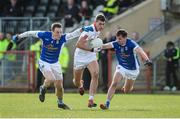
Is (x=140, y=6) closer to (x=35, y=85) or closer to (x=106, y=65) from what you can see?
(x=106, y=65)

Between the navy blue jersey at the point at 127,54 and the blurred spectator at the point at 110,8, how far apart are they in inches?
432

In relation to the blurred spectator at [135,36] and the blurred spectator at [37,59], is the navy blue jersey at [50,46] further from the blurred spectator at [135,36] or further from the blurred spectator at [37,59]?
the blurred spectator at [135,36]

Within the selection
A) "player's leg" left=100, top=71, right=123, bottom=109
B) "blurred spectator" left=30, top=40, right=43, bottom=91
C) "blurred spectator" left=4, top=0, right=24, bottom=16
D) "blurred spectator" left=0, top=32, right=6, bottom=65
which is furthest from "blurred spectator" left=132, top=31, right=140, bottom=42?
"player's leg" left=100, top=71, right=123, bottom=109

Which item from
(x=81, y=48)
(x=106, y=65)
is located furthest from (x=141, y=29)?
(x=81, y=48)

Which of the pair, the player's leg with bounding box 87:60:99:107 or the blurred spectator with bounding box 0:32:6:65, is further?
the blurred spectator with bounding box 0:32:6:65

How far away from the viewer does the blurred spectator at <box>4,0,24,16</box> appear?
29.7 meters

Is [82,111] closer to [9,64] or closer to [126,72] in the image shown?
[126,72]

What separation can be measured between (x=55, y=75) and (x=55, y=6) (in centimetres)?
1506

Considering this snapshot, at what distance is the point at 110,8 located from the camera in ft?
93.4

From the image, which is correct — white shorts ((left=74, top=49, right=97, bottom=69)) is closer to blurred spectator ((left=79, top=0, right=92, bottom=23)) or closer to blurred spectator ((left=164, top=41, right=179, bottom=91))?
blurred spectator ((left=164, top=41, right=179, bottom=91))

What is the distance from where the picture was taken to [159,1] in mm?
28875

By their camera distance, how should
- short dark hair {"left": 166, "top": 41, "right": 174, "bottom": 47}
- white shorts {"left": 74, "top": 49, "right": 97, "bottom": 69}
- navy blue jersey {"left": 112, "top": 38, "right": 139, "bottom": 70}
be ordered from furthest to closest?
short dark hair {"left": 166, "top": 41, "right": 174, "bottom": 47} < white shorts {"left": 74, "top": 49, "right": 97, "bottom": 69} < navy blue jersey {"left": 112, "top": 38, "right": 139, "bottom": 70}

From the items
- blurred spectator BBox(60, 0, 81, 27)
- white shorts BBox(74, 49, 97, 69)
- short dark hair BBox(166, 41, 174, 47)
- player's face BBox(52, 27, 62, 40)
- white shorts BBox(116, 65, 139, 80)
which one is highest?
blurred spectator BBox(60, 0, 81, 27)

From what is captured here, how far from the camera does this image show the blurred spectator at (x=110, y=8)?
1114 inches
